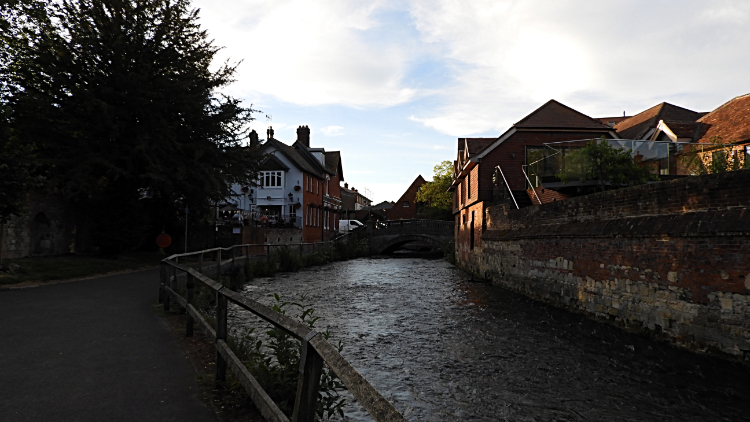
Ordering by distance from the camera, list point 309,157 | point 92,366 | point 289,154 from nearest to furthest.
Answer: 1. point 92,366
2. point 289,154
3. point 309,157

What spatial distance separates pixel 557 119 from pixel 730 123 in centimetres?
771

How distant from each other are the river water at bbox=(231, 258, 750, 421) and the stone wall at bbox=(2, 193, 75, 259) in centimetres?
1150

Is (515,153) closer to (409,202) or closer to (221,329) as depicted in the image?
(221,329)

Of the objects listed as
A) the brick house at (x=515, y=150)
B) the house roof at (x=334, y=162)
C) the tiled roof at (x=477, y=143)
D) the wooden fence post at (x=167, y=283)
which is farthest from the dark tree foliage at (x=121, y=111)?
the house roof at (x=334, y=162)

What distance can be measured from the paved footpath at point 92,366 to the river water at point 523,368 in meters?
2.23

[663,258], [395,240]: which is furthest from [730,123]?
[395,240]

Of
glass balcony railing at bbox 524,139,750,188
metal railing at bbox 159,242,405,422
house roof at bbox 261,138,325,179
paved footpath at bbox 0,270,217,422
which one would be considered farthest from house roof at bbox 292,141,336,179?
metal railing at bbox 159,242,405,422

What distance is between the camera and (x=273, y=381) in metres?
4.38

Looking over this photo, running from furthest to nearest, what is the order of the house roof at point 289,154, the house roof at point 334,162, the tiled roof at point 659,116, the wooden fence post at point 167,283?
1. the house roof at point 334,162
2. the house roof at point 289,154
3. the tiled roof at point 659,116
4. the wooden fence post at point 167,283

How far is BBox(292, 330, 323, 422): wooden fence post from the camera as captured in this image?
2.65 metres

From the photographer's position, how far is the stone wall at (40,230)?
18.0 meters

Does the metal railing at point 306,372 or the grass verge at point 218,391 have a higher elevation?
the metal railing at point 306,372

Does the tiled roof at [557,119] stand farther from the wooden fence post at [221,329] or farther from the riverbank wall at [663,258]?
the wooden fence post at [221,329]

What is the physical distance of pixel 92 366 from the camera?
569cm
